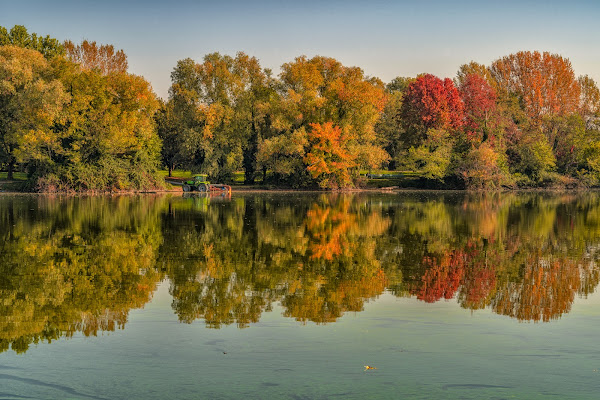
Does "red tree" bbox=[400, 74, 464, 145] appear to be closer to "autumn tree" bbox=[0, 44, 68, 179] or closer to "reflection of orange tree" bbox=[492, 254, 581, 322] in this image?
"autumn tree" bbox=[0, 44, 68, 179]

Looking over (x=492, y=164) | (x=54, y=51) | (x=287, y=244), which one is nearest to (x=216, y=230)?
(x=287, y=244)

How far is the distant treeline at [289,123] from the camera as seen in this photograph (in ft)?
190

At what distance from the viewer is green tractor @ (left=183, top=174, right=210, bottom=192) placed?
6438 cm

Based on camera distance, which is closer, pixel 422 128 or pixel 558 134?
pixel 422 128

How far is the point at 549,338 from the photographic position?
910 cm

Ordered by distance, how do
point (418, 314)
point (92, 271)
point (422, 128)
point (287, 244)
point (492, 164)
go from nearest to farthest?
point (418, 314) < point (92, 271) < point (287, 244) < point (492, 164) < point (422, 128)

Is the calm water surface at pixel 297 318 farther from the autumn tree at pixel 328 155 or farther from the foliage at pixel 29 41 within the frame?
the foliage at pixel 29 41

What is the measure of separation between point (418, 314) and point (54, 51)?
8111 cm

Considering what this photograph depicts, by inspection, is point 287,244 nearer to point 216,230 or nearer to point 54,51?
point 216,230

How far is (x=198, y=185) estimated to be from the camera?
65250mm

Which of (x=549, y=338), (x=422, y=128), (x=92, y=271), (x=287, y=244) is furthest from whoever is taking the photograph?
(x=422, y=128)

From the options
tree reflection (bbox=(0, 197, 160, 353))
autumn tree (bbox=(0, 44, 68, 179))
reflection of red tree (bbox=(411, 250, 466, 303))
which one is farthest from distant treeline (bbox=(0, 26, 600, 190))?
reflection of red tree (bbox=(411, 250, 466, 303))

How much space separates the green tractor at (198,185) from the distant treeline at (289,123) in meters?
3.46

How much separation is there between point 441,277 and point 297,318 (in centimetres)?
505
